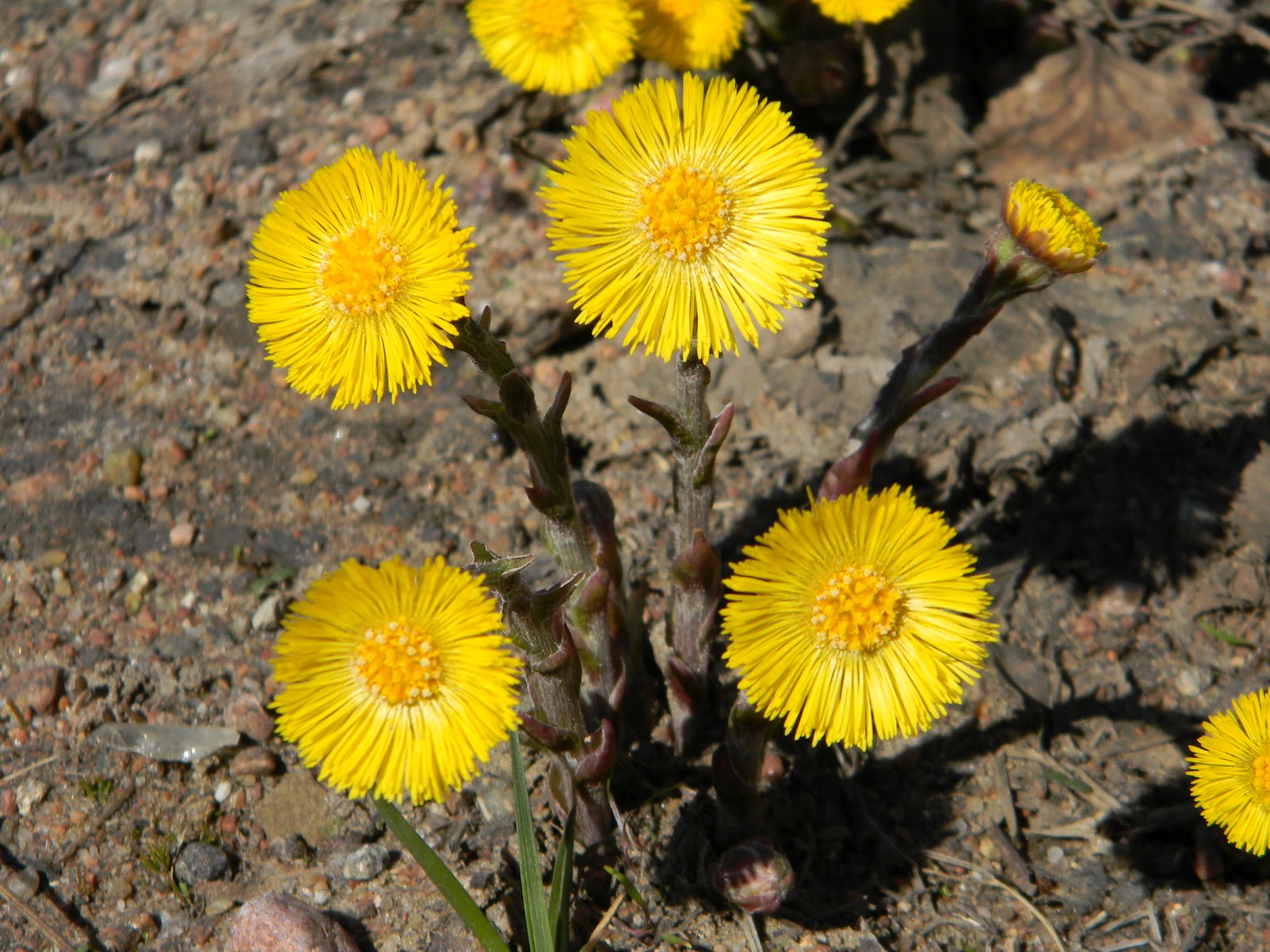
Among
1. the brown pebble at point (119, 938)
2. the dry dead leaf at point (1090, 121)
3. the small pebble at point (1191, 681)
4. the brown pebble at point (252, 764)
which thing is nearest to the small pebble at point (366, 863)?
the brown pebble at point (252, 764)

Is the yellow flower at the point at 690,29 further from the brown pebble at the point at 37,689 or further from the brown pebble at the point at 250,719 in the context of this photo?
the brown pebble at the point at 37,689

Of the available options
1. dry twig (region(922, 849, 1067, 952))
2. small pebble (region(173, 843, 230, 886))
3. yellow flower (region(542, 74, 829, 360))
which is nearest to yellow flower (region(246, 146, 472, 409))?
yellow flower (region(542, 74, 829, 360))

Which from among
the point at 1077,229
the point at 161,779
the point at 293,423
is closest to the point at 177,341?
the point at 293,423

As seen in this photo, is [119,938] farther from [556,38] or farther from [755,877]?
[556,38]

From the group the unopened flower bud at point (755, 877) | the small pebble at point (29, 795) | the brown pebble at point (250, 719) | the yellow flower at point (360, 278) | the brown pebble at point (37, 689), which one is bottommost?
the small pebble at point (29, 795)

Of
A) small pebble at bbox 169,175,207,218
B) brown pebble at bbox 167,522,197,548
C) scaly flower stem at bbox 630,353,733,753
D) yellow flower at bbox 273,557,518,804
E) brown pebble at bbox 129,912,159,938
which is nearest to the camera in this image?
yellow flower at bbox 273,557,518,804

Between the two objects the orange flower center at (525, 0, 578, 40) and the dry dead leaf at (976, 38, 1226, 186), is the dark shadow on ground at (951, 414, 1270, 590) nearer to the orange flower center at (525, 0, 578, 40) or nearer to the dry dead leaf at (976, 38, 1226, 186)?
the dry dead leaf at (976, 38, 1226, 186)
